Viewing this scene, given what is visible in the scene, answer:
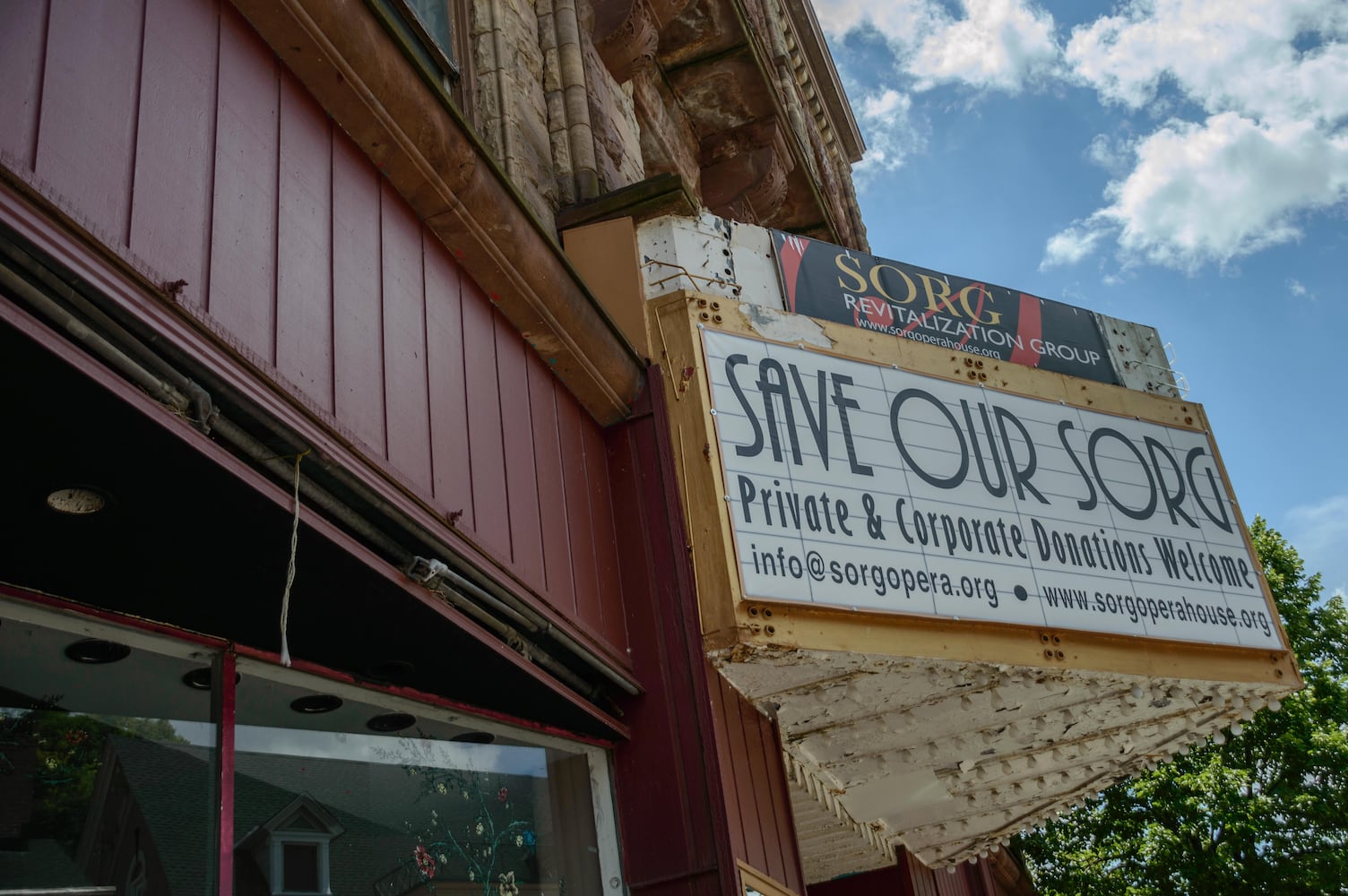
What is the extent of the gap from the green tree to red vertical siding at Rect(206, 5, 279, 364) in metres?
18.5

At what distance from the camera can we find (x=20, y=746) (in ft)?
9.99

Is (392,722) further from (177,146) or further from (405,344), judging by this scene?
(177,146)

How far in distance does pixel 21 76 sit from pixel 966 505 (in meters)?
4.86

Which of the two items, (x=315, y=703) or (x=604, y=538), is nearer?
(x=315, y=703)

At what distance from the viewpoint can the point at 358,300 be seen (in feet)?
13.4

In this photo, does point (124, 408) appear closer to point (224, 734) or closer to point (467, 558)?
point (224, 734)

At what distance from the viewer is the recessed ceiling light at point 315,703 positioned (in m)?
4.04

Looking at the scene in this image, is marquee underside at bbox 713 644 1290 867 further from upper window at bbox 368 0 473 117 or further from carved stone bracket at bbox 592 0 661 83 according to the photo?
carved stone bracket at bbox 592 0 661 83

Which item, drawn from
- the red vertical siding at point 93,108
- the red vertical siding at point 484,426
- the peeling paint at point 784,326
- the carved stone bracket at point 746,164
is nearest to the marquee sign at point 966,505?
the peeling paint at point 784,326

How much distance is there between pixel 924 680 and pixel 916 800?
2.58 meters

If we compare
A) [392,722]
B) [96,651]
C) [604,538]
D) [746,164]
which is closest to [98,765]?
[96,651]

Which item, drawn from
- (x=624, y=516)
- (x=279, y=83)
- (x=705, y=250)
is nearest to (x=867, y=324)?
(x=705, y=250)

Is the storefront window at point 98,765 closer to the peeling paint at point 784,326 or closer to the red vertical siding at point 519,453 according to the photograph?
the red vertical siding at point 519,453

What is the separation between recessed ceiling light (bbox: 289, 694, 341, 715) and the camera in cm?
404
